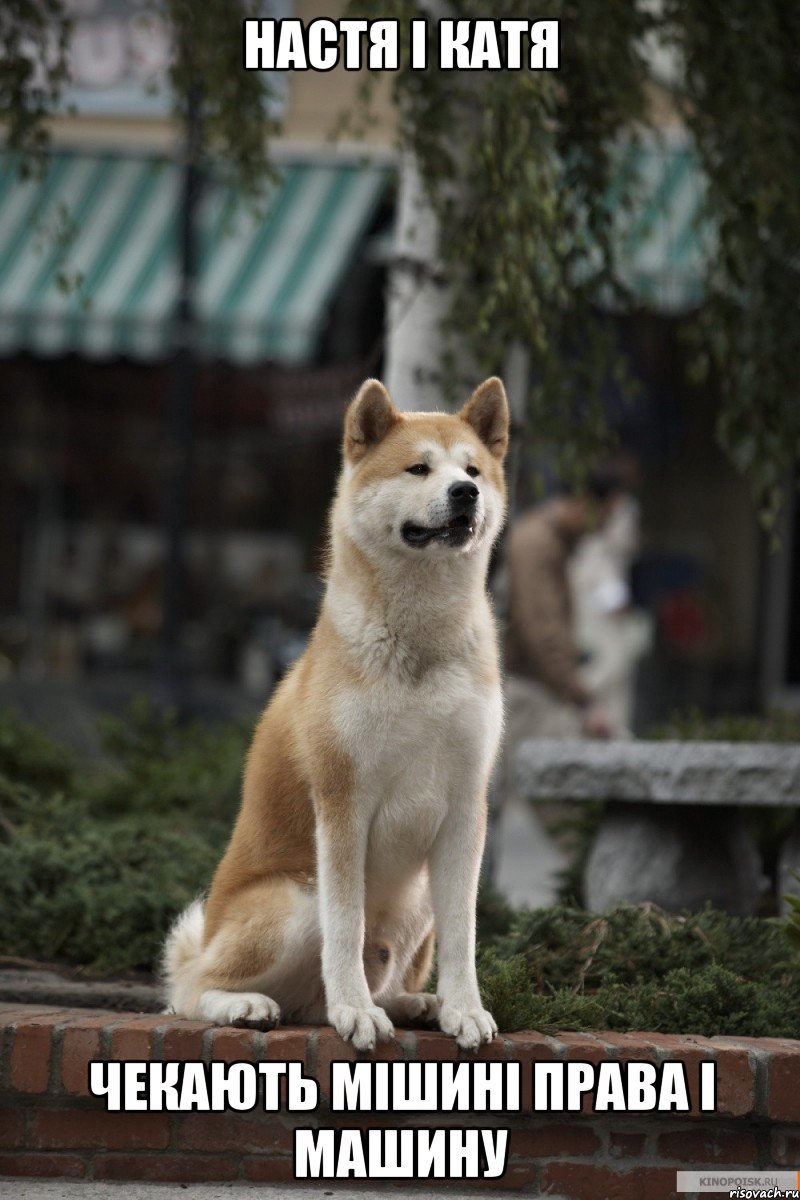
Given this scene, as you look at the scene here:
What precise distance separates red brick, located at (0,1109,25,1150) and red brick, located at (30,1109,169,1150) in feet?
0.09

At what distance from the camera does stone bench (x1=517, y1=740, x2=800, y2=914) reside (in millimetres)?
5250

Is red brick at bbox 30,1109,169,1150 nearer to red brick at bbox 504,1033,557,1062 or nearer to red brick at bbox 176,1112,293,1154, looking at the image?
red brick at bbox 176,1112,293,1154

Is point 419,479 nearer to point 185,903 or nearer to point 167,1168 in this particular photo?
point 167,1168

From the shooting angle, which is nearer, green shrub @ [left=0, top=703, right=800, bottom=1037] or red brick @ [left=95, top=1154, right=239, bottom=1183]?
red brick @ [left=95, top=1154, right=239, bottom=1183]

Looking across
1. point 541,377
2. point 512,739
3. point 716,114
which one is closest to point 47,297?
point 512,739

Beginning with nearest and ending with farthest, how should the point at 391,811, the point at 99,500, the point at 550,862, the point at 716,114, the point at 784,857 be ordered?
the point at 391,811 → the point at 716,114 → the point at 784,857 → the point at 550,862 → the point at 99,500

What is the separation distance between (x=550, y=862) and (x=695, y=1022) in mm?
4873

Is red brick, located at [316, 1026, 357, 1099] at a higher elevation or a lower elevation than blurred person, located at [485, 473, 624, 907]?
lower

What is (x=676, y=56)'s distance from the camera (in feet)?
19.2

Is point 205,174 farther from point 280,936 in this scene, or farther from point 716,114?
point 280,936

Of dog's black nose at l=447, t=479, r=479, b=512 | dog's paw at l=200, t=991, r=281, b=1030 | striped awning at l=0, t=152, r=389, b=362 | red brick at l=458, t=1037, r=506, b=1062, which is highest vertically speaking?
striped awning at l=0, t=152, r=389, b=362

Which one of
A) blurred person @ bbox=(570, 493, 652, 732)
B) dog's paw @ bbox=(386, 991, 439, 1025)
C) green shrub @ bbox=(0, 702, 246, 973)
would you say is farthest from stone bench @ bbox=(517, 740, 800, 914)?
blurred person @ bbox=(570, 493, 652, 732)

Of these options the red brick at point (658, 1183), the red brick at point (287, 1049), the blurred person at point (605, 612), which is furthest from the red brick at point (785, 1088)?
the blurred person at point (605, 612)

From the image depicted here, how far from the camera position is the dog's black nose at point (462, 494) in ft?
11.1
